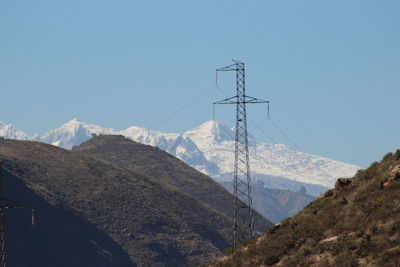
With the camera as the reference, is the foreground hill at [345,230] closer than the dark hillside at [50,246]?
Yes

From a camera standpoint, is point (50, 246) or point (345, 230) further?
point (50, 246)

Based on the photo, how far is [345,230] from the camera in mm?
48531

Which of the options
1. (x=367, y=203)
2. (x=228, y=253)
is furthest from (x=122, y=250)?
(x=367, y=203)

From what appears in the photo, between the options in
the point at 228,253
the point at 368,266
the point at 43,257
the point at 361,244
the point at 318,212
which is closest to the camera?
the point at 368,266

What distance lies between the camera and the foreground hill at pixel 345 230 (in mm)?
42844

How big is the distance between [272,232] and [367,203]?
361 inches

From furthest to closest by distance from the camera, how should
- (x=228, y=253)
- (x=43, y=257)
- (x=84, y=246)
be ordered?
(x=84, y=246)
(x=43, y=257)
(x=228, y=253)

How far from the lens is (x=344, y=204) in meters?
54.8

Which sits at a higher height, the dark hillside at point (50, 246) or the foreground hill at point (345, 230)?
the dark hillside at point (50, 246)

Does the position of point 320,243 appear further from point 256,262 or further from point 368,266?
point 368,266

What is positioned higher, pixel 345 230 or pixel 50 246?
pixel 50 246

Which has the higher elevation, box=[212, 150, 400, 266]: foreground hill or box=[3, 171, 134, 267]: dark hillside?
box=[3, 171, 134, 267]: dark hillside

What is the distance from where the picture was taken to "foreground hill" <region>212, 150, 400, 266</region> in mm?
42844

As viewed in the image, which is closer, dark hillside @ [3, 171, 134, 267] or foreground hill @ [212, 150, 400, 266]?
foreground hill @ [212, 150, 400, 266]
